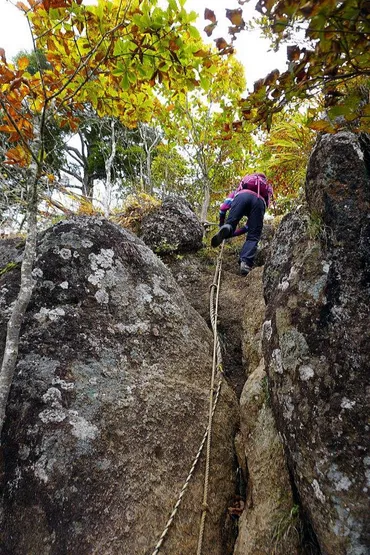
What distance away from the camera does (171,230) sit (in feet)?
21.0

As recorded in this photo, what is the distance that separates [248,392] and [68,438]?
63.0 inches

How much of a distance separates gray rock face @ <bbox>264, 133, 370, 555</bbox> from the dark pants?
2681 mm

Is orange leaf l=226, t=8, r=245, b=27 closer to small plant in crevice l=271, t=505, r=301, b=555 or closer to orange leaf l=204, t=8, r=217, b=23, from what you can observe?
orange leaf l=204, t=8, r=217, b=23

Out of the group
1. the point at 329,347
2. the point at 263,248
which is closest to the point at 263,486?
the point at 329,347

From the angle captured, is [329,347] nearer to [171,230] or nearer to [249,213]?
[249,213]

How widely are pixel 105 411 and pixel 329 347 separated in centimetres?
181

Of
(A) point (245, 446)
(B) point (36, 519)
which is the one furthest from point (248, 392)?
(B) point (36, 519)

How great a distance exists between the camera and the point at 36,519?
2154 mm

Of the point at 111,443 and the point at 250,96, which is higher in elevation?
the point at 250,96

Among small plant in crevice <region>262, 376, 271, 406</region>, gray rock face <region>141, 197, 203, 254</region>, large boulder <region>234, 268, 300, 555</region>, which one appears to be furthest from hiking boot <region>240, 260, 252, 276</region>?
small plant in crevice <region>262, 376, 271, 406</region>

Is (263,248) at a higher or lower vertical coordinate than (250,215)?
lower

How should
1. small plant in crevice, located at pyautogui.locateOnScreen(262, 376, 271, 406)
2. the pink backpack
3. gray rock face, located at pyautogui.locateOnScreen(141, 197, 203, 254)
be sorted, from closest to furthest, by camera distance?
small plant in crevice, located at pyautogui.locateOnScreen(262, 376, 271, 406) < the pink backpack < gray rock face, located at pyautogui.locateOnScreen(141, 197, 203, 254)

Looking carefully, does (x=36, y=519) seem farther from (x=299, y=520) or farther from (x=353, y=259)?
(x=353, y=259)

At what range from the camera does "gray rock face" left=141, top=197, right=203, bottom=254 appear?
631 centimetres
